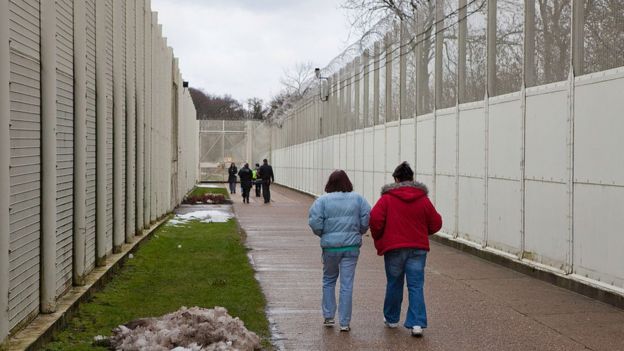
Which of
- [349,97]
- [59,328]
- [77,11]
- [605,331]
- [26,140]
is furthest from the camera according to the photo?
[349,97]

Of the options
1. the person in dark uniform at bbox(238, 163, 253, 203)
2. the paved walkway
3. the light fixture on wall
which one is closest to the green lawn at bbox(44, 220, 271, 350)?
the paved walkway

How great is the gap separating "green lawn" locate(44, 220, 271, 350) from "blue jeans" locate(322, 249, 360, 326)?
0.64 m

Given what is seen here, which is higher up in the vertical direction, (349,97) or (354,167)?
(349,97)

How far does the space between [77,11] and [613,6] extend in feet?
19.6

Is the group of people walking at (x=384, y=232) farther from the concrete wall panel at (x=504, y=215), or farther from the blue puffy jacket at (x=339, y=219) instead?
the concrete wall panel at (x=504, y=215)

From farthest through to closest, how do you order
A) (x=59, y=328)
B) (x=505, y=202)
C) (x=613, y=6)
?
(x=505, y=202), (x=613, y=6), (x=59, y=328)

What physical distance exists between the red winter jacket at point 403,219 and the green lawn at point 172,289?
141cm

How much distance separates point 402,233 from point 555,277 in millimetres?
3933

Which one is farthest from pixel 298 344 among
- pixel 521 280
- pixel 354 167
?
pixel 354 167

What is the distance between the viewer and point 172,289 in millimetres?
11328

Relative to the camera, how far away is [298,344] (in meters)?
7.98

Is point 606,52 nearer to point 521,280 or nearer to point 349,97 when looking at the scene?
point 521,280

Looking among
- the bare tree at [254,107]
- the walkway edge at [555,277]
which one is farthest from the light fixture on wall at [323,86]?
the bare tree at [254,107]

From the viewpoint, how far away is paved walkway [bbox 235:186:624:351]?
8.06m
